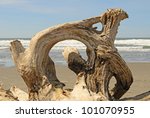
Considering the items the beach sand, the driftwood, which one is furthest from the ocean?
the driftwood

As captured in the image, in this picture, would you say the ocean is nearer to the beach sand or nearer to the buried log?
the beach sand

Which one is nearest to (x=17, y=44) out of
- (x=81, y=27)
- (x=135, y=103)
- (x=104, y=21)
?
(x=81, y=27)

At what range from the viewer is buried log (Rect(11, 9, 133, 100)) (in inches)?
225

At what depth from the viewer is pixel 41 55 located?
230 inches

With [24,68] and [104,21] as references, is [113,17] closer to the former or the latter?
[104,21]

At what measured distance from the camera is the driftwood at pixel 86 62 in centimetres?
571

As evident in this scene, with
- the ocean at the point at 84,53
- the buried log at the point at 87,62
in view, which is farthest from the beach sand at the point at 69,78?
the buried log at the point at 87,62

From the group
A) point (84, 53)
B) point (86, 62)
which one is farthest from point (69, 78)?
point (84, 53)

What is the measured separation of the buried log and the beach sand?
3.51 meters

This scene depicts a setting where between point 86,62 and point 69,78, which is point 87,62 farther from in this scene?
point 69,78

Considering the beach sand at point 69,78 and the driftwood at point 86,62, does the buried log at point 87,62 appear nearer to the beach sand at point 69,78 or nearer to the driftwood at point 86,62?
the driftwood at point 86,62

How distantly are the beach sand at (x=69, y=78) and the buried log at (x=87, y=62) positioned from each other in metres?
3.51

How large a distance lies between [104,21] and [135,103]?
1.77 m

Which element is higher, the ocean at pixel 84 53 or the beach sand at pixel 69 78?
the ocean at pixel 84 53
